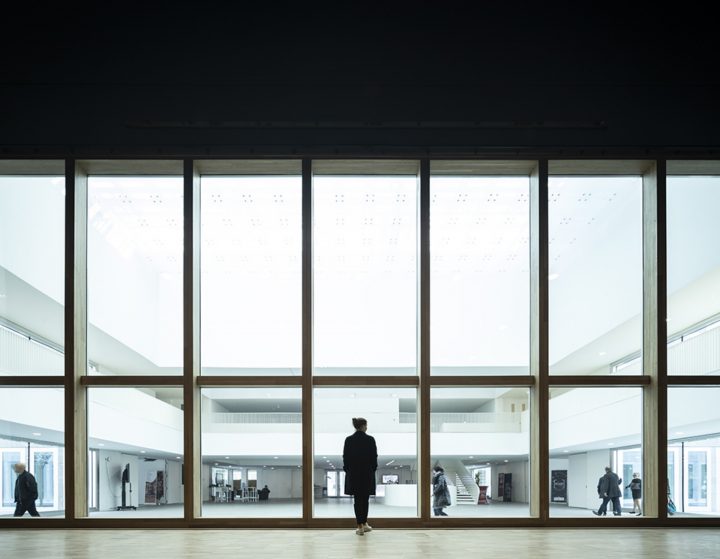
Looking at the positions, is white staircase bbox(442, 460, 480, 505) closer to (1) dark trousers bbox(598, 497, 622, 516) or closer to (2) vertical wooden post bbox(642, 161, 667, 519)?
(1) dark trousers bbox(598, 497, 622, 516)

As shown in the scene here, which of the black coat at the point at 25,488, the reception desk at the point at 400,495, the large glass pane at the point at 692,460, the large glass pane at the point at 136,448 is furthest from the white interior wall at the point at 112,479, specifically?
the large glass pane at the point at 692,460

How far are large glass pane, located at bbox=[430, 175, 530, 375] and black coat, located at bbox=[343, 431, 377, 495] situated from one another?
1632 mm

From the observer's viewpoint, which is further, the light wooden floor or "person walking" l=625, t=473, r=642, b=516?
"person walking" l=625, t=473, r=642, b=516

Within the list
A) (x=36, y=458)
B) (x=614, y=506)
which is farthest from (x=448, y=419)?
(x=36, y=458)

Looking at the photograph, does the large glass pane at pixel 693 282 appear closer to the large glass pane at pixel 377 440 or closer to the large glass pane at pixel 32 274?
the large glass pane at pixel 377 440

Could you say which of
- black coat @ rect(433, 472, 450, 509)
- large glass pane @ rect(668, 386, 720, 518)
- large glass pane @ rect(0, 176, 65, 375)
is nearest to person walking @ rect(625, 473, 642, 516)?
large glass pane @ rect(668, 386, 720, 518)

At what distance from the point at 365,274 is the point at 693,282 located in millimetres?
4301

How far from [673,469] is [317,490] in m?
4.55

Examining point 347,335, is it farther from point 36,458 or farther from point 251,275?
point 36,458

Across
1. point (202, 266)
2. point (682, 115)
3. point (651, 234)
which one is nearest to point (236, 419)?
point (202, 266)

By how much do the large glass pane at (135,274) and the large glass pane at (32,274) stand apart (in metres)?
0.42

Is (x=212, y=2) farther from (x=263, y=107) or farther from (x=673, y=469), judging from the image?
(x=673, y=469)

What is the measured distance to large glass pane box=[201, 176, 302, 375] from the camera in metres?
10.9

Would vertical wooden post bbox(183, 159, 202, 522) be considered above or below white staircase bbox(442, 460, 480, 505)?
above
